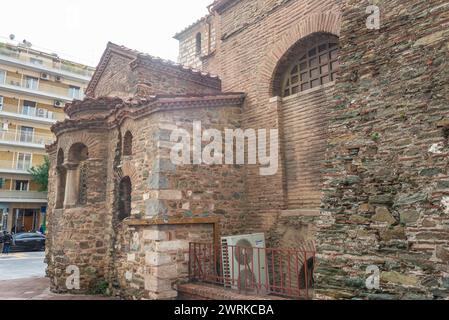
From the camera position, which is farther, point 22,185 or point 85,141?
point 22,185

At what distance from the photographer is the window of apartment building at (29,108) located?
27.8 metres

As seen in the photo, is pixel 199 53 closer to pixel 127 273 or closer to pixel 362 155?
pixel 127 273

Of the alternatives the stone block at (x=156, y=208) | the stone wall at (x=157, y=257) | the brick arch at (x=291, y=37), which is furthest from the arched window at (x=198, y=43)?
the stone wall at (x=157, y=257)

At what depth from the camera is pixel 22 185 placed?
27.2 metres

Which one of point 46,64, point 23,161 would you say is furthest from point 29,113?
point 46,64

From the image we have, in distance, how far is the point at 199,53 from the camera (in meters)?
12.5

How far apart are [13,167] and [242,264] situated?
25194 millimetres

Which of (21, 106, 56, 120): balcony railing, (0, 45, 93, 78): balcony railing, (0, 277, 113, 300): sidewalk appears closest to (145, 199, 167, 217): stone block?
(0, 277, 113, 300): sidewalk

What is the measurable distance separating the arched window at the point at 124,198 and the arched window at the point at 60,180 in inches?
88.9

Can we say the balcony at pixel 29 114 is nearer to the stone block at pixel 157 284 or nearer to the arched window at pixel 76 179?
the arched window at pixel 76 179

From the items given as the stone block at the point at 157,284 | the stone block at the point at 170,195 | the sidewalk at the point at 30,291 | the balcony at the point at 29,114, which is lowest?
the sidewalk at the point at 30,291

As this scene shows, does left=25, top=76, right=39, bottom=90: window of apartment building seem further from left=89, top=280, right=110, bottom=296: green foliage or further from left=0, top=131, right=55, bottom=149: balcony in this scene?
left=89, top=280, right=110, bottom=296: green foliage

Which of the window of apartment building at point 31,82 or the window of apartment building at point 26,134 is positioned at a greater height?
the window of apartment building at point 31,82

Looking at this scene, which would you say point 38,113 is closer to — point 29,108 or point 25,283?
point 29,108
